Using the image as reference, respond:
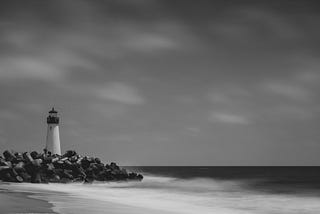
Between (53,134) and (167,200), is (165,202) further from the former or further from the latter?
(53,134)

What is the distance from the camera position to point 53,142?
43844mm

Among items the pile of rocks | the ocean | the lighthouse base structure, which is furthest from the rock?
the ocean

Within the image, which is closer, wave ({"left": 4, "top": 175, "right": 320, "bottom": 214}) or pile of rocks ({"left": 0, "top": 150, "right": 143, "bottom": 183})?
wave ({"left": 4, "top": 175, "right": 320, "bottom": 214})

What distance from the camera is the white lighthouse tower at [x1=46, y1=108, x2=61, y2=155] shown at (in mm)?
43688

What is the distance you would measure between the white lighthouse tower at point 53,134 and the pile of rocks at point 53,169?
99cm

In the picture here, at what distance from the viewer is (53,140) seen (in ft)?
144

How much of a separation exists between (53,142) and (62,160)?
7.21 m

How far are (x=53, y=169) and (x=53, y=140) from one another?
9.41 metres

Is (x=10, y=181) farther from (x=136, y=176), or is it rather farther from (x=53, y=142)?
(x=136, y=176)

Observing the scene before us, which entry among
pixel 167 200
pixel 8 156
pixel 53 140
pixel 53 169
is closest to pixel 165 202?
pixel 167 200

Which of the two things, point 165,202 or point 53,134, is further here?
point 53,134

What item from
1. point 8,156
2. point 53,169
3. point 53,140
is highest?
point 53,140

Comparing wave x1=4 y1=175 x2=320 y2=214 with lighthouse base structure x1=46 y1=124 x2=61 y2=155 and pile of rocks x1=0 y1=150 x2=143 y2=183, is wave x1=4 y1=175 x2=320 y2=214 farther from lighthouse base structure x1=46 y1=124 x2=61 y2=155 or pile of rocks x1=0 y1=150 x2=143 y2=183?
lighthouse base structure x1=46 y1=124 x2=61 y2=155

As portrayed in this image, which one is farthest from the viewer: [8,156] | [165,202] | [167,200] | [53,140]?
[53,140]
